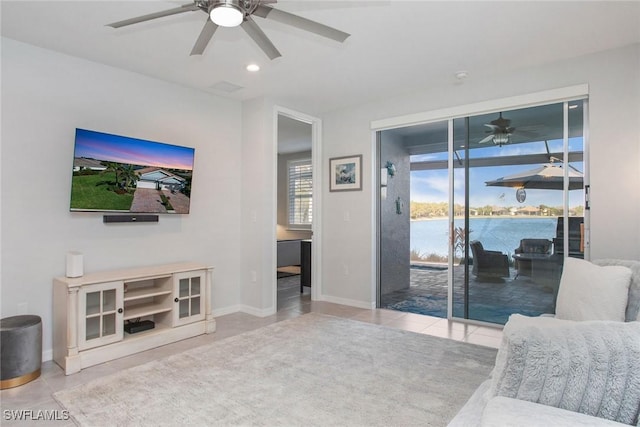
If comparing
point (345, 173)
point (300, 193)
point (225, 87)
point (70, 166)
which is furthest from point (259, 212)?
point (300, 193)

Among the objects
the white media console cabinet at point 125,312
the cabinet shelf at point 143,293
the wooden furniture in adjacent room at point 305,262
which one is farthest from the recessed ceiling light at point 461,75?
the cabinet shelf at point 143,293

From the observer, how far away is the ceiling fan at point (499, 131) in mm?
3748

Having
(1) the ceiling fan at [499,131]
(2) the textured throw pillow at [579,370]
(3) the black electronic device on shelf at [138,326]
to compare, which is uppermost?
(1) the ceiling fan at [499,131]

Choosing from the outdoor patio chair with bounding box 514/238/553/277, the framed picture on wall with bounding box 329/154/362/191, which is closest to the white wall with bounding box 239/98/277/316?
the framed picture on wall with bounding box 329/154/362/191

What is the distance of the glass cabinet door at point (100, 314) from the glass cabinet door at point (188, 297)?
511 mm

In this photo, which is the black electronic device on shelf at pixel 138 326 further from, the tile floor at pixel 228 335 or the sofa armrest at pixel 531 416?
the sofa armrest at pixel 531 416

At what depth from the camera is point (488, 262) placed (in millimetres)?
3895

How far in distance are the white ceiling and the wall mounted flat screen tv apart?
75 cm

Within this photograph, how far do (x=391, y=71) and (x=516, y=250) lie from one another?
2.18 meters

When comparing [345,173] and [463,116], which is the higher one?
[463,116]

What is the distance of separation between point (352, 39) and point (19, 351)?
3271 mm

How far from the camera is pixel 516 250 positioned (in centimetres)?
373

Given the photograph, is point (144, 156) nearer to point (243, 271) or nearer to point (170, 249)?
point (170, 249)

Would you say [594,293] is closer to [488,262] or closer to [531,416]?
[488,262]
